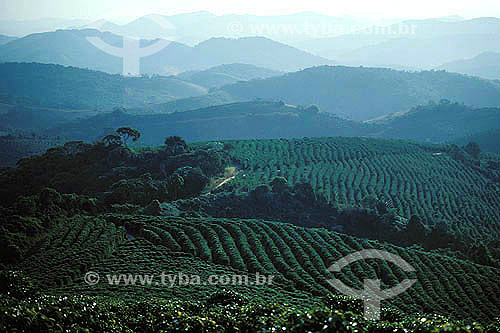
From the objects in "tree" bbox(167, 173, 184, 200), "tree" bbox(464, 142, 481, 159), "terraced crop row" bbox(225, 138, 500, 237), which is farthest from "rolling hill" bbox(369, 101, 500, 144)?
"tree" bbox(167, 173, 184, 200)

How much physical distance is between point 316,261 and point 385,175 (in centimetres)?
4503

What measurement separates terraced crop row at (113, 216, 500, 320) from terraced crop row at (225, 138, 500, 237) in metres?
22.4

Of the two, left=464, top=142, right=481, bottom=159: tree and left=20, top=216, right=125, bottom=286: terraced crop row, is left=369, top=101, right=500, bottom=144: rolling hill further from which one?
left=20, top=216, right=125, bottom=286: terraced crop row

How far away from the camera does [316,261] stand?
97.5 feet

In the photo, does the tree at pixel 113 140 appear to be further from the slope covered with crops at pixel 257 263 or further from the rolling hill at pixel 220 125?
the rolling hill at pixel 220 125

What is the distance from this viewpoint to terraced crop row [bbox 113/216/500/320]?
84.0 ft

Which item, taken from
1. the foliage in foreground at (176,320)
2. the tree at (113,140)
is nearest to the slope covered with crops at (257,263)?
the foliage in foreground at (176,320)

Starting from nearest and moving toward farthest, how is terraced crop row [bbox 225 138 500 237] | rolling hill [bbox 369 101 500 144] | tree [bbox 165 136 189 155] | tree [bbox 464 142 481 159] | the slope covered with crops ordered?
the slope covered with crops → terraced crop row [bbox 225 138 500 237] → tree [bbox 165 136 189 155] → tree [bbox 464 142 481 159] → rolling hill [bbox 369 101 500 144]

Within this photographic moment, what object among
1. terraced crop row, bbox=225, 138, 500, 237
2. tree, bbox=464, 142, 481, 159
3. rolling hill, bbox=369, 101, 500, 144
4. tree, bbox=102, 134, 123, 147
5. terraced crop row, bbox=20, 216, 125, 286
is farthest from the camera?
rolling hill, bbox=369, 101, 500, 144

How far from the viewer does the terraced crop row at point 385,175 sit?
58.8m

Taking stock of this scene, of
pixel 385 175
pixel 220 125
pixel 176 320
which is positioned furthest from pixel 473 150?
pixel 220 125

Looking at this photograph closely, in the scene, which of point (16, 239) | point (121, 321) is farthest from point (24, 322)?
point (16, 239)

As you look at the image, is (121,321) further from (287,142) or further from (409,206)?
(287,142)

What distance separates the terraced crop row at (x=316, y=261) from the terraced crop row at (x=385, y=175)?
2245 centimetres
